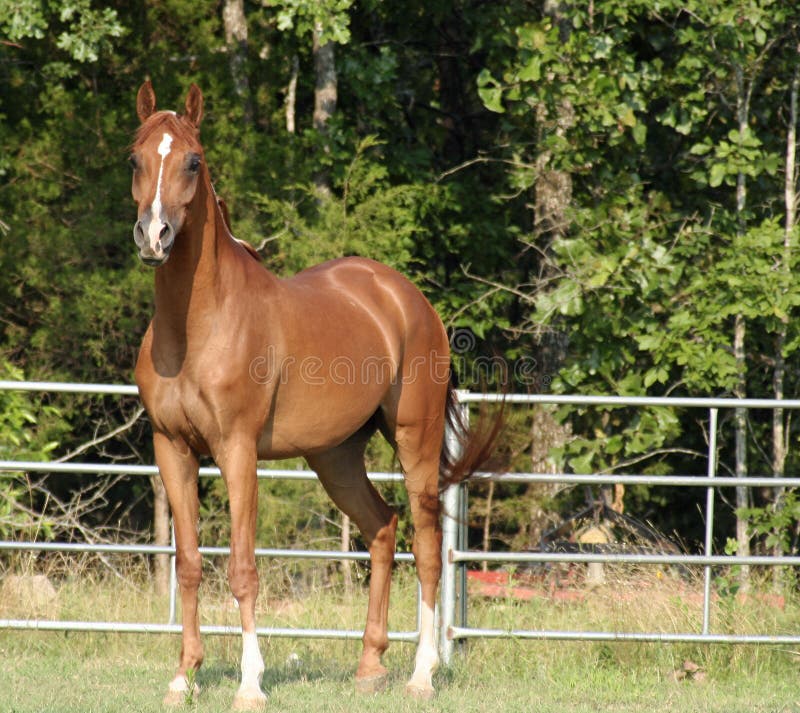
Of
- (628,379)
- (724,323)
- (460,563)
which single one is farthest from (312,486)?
(724,323)

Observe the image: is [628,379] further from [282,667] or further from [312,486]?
[282,667]

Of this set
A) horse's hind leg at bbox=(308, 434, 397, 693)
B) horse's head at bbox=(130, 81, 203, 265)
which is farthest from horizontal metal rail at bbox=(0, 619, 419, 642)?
horse's head at bbox=(130, 81, 203, 265)

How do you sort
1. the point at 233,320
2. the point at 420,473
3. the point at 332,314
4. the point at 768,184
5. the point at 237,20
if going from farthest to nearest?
1. the point at 237,20
2. the point at 768,184
3. the point at 420,473
4. the point at 332,314
5. the point at 233,320

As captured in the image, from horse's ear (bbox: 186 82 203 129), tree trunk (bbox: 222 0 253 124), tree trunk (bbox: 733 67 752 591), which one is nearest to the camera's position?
horse's ear (bbox: 186 82 203 129)

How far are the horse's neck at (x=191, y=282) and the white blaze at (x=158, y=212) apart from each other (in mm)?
279

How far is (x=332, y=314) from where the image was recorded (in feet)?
16.4

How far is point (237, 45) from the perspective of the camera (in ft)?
35.5

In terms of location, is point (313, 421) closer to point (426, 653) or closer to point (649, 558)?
point (426, 653)

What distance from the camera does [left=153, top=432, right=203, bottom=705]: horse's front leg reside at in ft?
14.8

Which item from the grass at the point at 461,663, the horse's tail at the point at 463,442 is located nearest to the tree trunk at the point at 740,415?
the grass at the point at 461,663

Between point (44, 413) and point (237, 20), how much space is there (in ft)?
13.6

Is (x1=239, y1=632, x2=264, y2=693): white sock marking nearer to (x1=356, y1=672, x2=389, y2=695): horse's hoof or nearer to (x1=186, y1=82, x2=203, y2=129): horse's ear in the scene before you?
(x1=356, y1=672, x2=389, y2=695): horse's hoof

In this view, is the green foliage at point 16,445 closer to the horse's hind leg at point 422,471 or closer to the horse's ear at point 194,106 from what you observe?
the horse's hind leg at point 422,471

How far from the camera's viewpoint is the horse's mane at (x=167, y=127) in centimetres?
420
